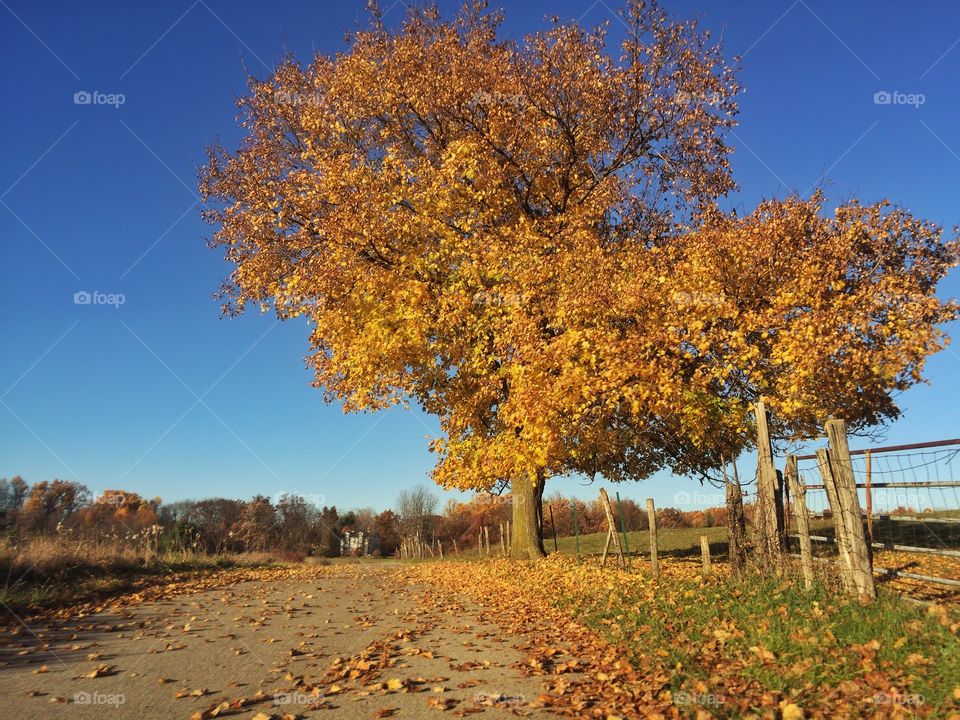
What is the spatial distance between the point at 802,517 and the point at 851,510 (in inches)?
40.2

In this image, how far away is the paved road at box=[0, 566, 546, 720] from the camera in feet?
19.8

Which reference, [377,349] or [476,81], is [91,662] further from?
[476,81]

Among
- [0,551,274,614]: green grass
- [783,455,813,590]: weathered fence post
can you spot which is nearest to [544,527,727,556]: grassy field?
[0,551,274,614]: green grass

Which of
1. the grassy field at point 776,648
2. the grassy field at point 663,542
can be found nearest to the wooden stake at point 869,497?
the grassy field at point 776,648

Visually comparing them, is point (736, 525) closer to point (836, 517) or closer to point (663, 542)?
point (836, 517)

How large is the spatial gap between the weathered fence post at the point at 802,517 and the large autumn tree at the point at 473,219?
454cm

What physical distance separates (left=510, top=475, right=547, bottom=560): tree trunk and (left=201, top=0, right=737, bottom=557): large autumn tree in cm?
7

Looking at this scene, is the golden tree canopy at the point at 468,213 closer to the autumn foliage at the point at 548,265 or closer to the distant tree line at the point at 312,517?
the autumn foliage at the point at 548,265

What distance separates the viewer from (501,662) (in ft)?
24.7

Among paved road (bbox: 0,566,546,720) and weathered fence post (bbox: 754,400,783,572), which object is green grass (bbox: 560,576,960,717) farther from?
paved road (bbox: 0,566,546,720)

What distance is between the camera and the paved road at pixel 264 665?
6.03m

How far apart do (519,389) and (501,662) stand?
8285 mm

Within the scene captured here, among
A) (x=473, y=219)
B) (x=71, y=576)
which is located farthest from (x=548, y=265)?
(x=71, y=576)

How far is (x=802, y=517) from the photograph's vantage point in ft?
32.2
